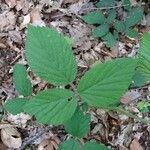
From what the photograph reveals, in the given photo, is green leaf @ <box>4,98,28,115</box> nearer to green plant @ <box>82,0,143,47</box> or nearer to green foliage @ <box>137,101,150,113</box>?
green foliage @ <box>137,101,150,113</box>

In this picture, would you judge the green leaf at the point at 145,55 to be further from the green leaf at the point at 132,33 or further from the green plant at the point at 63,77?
the green leaf at the point at 132,33

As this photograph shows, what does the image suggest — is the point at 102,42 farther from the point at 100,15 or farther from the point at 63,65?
the point at 63,65

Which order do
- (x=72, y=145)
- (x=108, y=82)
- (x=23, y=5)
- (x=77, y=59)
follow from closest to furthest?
1. (x=108, y=82)
2. (x=72, y=145)
3. (x=77, y=59)
4. (x=23, y=5)

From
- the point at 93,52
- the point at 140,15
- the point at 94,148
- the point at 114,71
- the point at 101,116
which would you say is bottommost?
the point at 101,116

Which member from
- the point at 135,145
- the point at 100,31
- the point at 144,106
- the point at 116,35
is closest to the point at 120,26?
the point at 116,35

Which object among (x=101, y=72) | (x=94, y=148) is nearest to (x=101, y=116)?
(x=94, y=148)

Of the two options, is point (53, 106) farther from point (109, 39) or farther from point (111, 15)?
point (111, 15)

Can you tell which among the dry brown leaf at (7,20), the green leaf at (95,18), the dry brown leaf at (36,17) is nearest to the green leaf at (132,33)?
the green leaf at (95,18)
